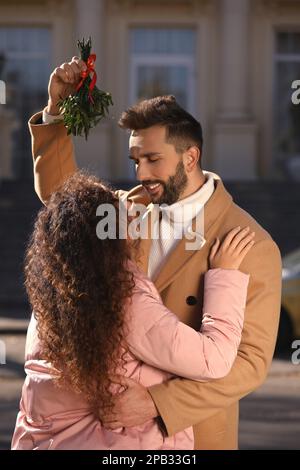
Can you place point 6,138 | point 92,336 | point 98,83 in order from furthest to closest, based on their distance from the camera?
point 98,83
point 6,138
point 92,336

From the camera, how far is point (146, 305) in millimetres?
3518

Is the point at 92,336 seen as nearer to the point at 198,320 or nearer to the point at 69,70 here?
the point at 198,320

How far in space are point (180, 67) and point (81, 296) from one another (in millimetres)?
26943

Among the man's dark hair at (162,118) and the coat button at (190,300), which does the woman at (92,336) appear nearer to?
the coat button at (190,300)

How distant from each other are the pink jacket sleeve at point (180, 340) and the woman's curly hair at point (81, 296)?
50mm

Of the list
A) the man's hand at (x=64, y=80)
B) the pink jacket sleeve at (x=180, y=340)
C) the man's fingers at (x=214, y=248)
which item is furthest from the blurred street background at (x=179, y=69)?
the pink jacket sleeve at (x=180, y=340)

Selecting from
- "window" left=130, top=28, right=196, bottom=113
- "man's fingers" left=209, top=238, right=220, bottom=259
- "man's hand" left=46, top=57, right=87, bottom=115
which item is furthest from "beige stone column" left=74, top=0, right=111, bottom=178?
"man's fingers" left=209, top=238, right=220, bottom=259

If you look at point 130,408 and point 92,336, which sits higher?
point 92,336

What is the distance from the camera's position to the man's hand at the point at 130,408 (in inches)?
136

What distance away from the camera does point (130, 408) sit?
348 centimetres

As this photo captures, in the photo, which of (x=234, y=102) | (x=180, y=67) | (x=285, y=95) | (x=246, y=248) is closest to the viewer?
(x=246, y=248)

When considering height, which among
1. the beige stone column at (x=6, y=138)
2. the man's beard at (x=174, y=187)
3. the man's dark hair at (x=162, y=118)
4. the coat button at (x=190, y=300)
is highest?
the man's dark hair at (x=162, y=118)

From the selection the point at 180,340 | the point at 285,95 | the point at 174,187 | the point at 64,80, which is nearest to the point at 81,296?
the point at 180,340

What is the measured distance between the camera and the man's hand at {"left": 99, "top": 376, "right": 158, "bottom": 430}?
3.44m
